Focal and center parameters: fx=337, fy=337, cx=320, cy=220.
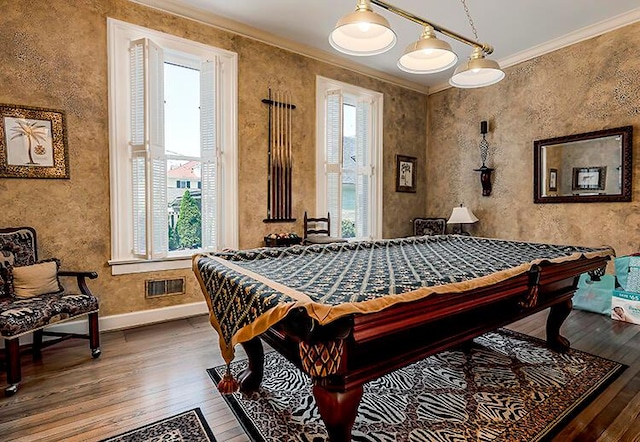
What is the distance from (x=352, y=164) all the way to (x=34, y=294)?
3.91 m

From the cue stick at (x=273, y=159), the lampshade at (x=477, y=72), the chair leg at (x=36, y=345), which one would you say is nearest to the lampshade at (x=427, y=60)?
Result: the lampshade at (x=477, y=72)

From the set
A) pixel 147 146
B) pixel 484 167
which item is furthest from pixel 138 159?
pixel 484 167

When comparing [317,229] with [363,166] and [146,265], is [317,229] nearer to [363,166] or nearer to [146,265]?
[363,166]

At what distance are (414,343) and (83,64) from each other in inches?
140

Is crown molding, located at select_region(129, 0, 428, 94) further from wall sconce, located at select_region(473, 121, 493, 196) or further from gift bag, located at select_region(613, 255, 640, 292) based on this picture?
gift bag, located at select_region(613, 255, 640, 292)

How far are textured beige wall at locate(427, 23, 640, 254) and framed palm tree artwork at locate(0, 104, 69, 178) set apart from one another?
503 centimetres

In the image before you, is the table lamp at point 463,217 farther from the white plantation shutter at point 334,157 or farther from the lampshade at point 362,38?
the lampshade at point 362,38

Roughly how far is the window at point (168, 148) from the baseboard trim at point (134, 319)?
44 centimetres

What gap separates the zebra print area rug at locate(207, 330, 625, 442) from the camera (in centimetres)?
174

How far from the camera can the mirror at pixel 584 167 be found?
144 inches

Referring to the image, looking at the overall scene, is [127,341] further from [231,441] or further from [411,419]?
[411,419]

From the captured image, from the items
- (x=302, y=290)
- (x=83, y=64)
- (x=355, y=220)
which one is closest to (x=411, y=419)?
(x=302, y=290)

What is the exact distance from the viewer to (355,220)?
509 centimetres

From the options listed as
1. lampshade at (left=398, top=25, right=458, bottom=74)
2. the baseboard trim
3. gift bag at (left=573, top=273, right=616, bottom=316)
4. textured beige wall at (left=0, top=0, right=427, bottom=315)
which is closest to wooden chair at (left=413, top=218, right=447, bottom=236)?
gift bag at (left=573, top=273, right=616, bottom=316)
